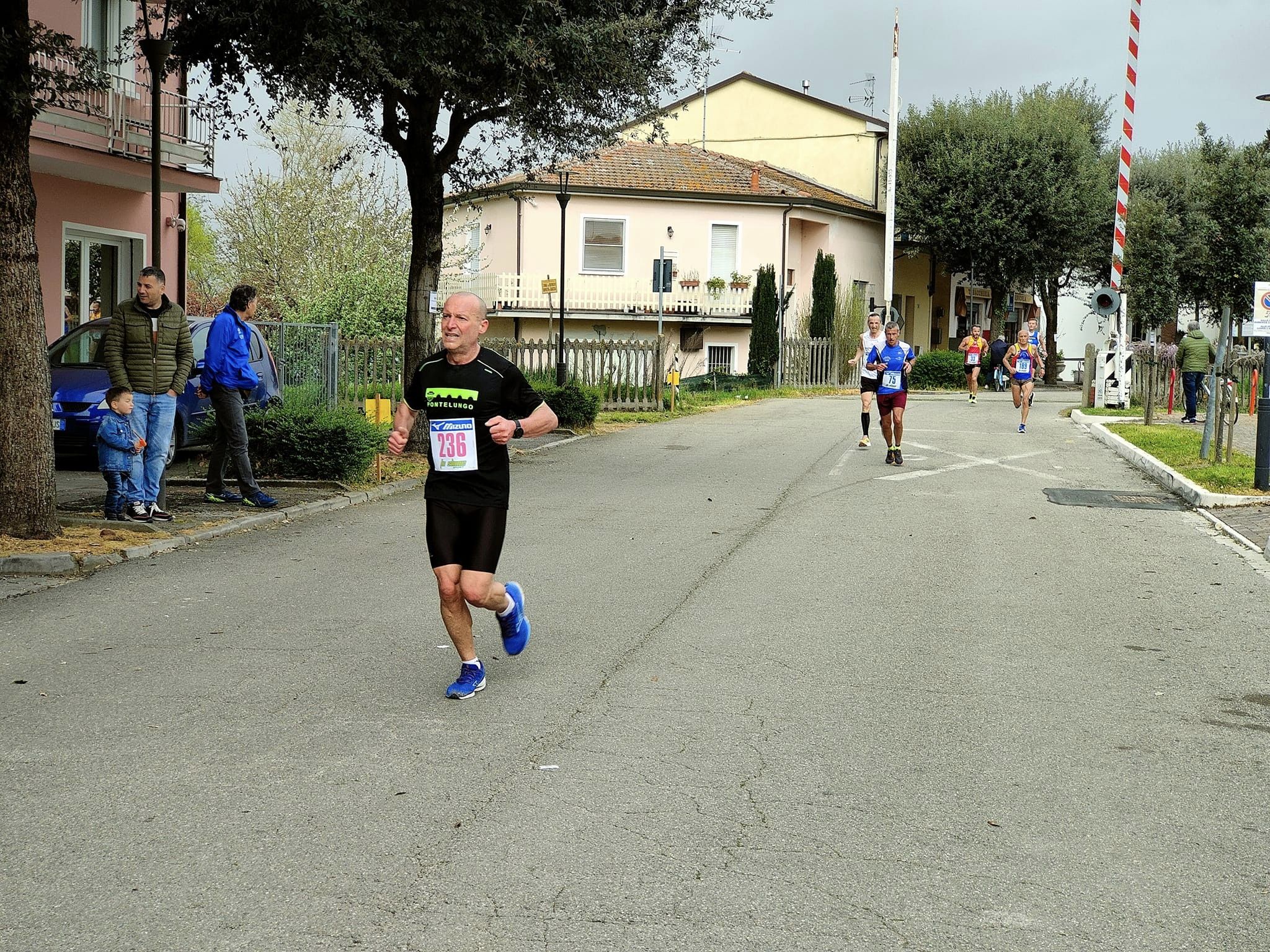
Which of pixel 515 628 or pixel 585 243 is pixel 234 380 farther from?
pixel 585 243

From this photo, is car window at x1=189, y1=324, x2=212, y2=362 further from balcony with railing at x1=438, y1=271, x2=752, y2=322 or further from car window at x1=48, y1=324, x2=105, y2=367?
balcony with railing at x1=438, y1=271, x2=752, y2=322

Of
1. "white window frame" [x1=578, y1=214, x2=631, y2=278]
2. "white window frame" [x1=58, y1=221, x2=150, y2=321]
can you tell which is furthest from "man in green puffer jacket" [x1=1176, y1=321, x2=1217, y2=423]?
"white window frame" [x1=578, y1=214, x2=631, y2=278]

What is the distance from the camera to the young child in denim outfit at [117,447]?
427 inches

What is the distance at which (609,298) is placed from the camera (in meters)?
40.6

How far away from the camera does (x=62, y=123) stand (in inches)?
739

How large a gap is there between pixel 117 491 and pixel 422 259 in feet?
23.4

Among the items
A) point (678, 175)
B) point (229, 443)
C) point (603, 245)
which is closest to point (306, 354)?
point (229, 443)

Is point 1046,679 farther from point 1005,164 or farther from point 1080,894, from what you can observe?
point 1005,164

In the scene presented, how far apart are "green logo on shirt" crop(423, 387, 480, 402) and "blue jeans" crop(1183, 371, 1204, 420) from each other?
21.1m

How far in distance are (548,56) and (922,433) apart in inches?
422

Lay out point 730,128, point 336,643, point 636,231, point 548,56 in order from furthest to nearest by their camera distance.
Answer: point 730,128, point 636,231, point 548,56, point 336,643

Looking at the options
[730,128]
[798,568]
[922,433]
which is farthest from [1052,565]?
[730,128]

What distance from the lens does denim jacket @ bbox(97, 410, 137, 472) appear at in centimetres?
1091

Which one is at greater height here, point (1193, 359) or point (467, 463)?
point (1193, 359)
